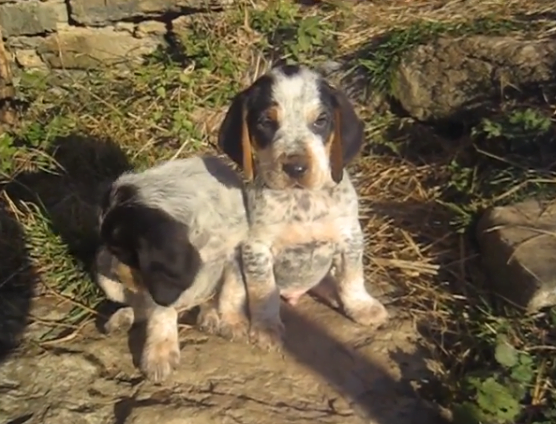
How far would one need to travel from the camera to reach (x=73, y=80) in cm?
748

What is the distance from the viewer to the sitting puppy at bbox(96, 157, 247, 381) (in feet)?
14.0

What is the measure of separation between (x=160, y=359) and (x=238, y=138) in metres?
1.07

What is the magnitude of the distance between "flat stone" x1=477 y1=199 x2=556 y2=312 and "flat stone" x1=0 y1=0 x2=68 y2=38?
3.90 metres

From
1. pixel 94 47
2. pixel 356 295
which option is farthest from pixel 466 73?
pixel 94 47

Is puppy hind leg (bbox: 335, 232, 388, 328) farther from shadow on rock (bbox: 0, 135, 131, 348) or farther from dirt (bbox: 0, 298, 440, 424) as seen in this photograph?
shadow on rock (bbox: 0, 135, 131, 348)

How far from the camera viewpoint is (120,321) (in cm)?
478

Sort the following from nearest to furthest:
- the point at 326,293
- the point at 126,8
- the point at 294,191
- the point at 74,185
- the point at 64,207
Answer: the point at 294,191, the point at 326,293, the point at 64,207, the point at 74,185, the point at 126,8

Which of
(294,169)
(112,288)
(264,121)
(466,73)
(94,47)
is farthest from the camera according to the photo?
(94,47)

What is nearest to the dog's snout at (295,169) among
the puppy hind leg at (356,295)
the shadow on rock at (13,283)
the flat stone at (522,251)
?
the puppy hind leg at (356,295)

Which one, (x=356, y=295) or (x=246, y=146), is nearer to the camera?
(x=246, y=146)

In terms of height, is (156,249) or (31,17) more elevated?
(31,17)

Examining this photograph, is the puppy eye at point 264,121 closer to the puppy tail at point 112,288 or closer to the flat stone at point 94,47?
the puppy tail at point 112,288

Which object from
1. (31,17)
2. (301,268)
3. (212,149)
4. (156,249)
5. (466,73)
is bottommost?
(301,268)

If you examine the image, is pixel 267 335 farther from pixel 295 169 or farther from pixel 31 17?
pixel 31 17
